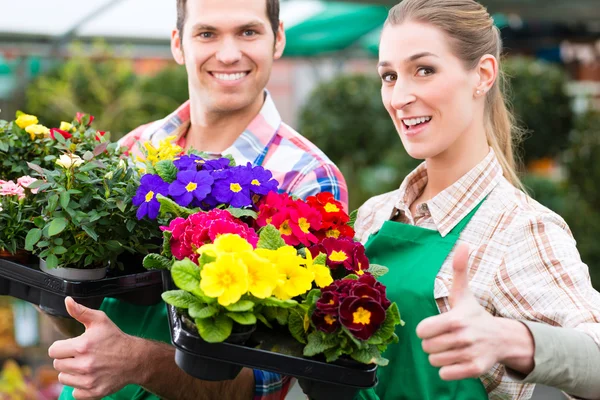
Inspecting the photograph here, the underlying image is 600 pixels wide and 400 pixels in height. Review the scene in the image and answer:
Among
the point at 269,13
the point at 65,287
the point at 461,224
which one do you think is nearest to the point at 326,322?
the point at 461,224

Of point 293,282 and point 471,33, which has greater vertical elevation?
point 471,33

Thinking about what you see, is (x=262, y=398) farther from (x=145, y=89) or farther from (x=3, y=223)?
(x=145, y=89)

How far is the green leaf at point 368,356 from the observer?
1.30 m

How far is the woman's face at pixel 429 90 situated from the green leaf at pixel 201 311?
698 millimetres

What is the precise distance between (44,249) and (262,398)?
2.03 ft

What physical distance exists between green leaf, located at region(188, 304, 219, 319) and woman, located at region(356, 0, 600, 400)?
19.8 inches

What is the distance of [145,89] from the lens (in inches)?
267

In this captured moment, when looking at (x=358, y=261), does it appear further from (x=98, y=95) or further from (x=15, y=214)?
(x=98, y=95)

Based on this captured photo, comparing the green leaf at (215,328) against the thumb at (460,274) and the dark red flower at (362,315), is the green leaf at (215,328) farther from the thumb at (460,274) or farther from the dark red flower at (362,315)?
the thumb at (460,274)

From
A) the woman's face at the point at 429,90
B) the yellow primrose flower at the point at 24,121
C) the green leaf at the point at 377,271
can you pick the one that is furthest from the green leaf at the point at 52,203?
the woman's face at the point at 429,90

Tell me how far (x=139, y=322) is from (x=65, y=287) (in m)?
0.38

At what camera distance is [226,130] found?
89.4 inches

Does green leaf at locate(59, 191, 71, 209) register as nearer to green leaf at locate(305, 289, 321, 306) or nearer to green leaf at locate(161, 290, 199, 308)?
green leaf at locate(161, 290, 199, 308)

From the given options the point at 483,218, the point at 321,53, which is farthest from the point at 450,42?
the point at 321,53
